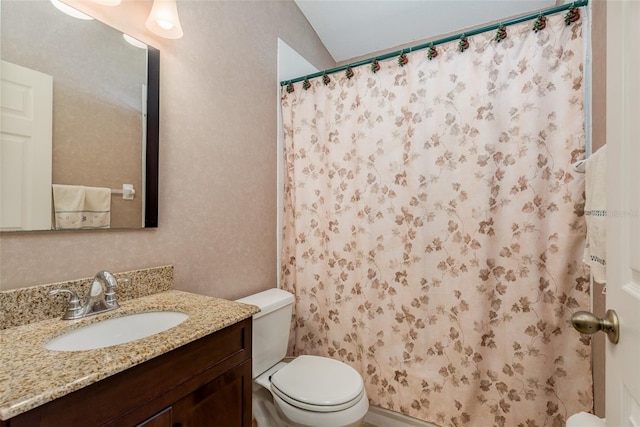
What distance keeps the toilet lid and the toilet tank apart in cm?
9

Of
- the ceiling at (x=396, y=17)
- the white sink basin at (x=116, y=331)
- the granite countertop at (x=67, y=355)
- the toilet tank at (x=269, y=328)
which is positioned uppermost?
the ceiling at (x=396, y=17)

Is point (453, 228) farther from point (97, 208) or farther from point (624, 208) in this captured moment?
point (97, 208)

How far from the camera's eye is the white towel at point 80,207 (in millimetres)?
1030

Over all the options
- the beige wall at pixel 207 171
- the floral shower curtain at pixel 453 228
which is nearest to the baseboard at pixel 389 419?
the floral shower curtain at pixel 453 228

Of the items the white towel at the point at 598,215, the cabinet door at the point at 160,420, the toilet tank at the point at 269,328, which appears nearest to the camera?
the cabinet door at the point at 160,420

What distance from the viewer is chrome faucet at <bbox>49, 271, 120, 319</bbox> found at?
0.99 metres

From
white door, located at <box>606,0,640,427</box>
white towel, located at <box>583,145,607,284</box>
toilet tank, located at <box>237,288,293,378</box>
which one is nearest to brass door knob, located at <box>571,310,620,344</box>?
white door, located at <box>606,0,640,427</box>

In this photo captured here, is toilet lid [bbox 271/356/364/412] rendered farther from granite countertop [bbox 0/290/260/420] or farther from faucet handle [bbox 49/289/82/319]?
faucet handle [bbox 49/289/82/319]

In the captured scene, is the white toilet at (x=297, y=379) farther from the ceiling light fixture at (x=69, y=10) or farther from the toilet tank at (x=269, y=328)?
the ceiling light fixture at (x=69, y=10)

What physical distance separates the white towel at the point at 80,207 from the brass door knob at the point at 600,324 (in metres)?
1.44

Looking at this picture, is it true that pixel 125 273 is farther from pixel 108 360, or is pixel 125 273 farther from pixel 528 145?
pixel 528 145

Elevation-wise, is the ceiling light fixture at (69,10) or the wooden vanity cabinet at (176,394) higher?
the ceiling light fixture at (69,10)

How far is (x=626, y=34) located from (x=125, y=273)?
5.08 feet

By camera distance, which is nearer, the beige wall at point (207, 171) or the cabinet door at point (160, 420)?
the cabinet door at point (160, 420)
